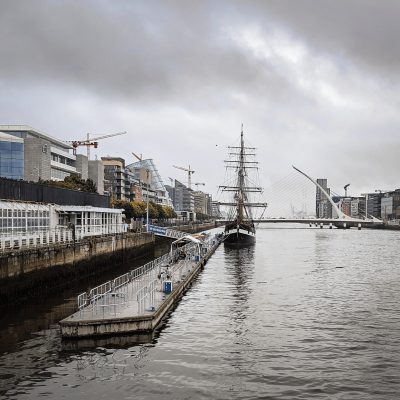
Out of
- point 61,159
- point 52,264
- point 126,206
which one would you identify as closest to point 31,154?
point 61,159

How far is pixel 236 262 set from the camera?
69.7 meters

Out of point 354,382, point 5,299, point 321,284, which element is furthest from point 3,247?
point 321,284

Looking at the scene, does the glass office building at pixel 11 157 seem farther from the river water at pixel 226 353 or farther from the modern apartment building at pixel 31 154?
the river water at pixel 226 353

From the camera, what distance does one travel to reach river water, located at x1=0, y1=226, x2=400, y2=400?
1933 centimetres

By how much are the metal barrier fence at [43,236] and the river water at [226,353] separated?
5082mm

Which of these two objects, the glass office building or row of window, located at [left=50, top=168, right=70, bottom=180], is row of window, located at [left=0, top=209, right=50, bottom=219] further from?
row of window, located at [left=50, top=168, right=70, bottom=180]

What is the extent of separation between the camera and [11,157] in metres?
110

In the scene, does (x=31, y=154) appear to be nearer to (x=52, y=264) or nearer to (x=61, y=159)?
(x=61, y=159)

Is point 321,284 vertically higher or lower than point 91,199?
lower

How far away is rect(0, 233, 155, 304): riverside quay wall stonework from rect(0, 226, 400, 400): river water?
1.80 metres

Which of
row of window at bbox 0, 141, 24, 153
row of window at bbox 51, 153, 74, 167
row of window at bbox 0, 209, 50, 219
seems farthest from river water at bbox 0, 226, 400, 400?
row of window at bbox 51, 153, 74, 167

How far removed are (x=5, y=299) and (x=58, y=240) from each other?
1459 centimetres

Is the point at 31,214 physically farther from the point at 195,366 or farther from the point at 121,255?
the point at 195,366

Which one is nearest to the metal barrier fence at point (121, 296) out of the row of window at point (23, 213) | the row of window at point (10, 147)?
the row of window at point (23, 213)
